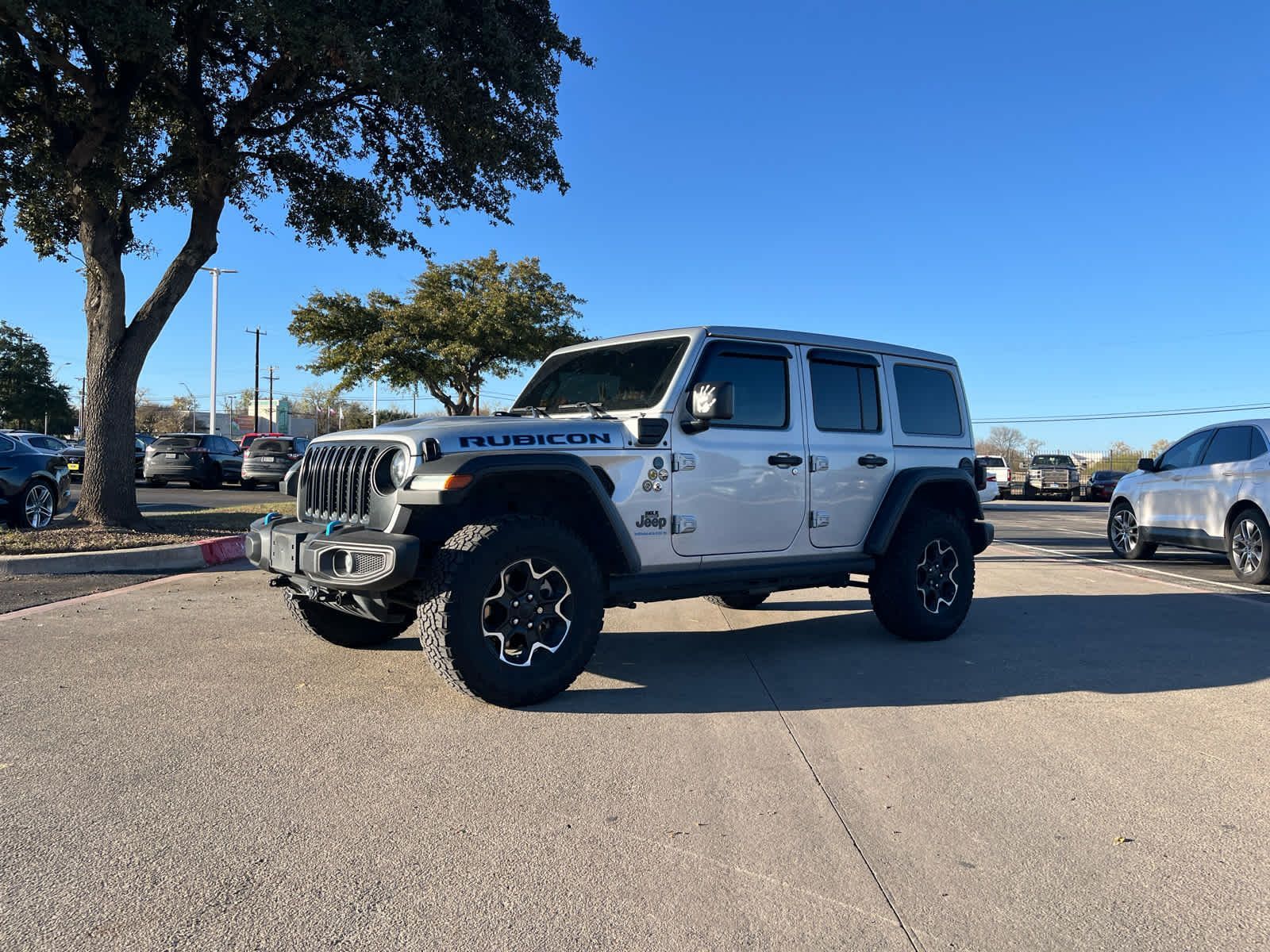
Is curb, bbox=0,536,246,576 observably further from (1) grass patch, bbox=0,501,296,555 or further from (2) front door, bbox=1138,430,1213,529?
(2) front door, bbox=1138,430,1213,529

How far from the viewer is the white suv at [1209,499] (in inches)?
377

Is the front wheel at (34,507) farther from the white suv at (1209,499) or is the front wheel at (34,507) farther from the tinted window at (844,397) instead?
the white suv at (1209,499)

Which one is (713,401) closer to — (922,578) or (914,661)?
(914,661)

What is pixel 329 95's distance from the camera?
12.2 meters

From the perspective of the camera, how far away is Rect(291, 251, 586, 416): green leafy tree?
84.6ft

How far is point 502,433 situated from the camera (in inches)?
172

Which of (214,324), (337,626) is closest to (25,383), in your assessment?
(214,324)

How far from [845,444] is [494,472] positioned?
2616 mm

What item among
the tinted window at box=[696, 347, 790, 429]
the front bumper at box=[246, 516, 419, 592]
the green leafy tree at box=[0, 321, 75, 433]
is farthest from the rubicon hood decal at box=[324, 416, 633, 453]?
the green leafy tree at box=[0, 321, 75, 433]

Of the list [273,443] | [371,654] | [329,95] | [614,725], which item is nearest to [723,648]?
[614,725]

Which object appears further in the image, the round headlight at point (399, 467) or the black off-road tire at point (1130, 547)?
the black off-road tire at point (1130, 547)

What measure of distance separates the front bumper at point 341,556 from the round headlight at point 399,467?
26 cm

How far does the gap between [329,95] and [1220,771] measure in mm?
12461

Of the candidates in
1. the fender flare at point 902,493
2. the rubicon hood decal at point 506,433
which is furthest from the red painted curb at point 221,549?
the fender flare at point 902,493
